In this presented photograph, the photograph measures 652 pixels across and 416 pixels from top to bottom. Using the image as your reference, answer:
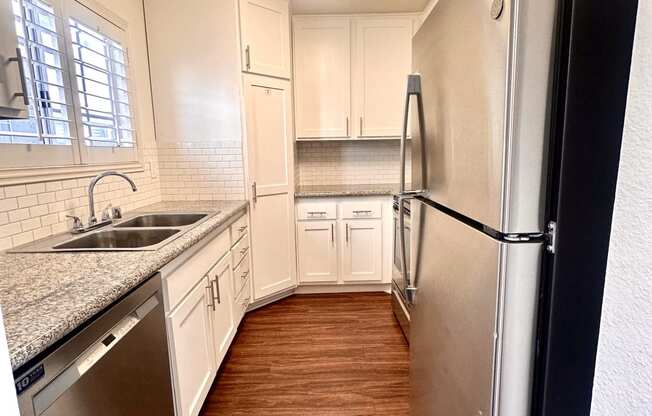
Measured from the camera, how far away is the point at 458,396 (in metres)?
0.95

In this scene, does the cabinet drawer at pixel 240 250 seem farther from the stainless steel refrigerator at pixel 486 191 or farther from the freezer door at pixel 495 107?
the freezer door at pixel 495 107

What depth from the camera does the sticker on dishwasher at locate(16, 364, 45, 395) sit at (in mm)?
632

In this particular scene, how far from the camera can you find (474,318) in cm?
85

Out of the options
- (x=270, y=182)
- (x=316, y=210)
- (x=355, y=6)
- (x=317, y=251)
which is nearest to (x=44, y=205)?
(x=270, y=182)

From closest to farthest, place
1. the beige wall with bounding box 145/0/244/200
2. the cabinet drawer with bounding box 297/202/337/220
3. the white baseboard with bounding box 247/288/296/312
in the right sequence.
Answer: the beige wall with bounding box 145/0/244/200, the white baseboard with bounding box 247/288/296/312, the cabinet drawer with bounding box 297/202/337/220

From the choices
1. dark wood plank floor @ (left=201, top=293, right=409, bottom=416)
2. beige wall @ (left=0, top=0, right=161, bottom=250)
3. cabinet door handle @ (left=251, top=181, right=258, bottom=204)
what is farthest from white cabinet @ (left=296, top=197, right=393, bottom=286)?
beige wall @ (left=0, top=0, right=161, bottom=250)

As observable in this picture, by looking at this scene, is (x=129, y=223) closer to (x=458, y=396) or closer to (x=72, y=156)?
(x=72, y=156)

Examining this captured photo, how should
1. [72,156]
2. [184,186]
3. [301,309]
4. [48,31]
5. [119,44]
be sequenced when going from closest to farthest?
[48,31] < [72,156] < [119,44] < [184,186] < [301,309]

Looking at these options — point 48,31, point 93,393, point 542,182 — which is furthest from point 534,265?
point 48,31

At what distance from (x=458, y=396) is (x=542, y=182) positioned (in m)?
0.64

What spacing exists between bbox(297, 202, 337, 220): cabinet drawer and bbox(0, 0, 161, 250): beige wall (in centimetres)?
110

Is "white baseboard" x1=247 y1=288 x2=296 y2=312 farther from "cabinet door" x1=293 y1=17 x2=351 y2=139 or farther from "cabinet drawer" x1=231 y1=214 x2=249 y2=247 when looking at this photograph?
"cabinet door" x1=293 y1=17 x2=351 y2=139

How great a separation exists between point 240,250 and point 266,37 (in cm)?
157

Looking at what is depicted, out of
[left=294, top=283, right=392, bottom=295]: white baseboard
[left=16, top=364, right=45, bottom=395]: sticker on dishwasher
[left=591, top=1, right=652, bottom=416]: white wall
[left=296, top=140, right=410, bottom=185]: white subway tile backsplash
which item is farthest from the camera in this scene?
[left=296, top=140, right=410, bottom=185]: white subway tile backsplash
